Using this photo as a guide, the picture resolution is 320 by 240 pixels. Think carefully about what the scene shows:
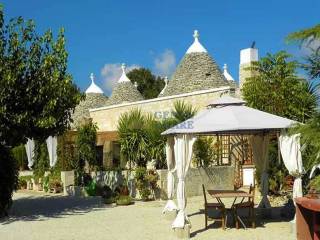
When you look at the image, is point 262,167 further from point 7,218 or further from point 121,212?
point 7,218

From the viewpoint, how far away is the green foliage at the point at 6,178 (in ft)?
48.6

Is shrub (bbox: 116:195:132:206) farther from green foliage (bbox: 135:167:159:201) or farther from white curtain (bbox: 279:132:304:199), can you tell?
white curtain (bbox: 279:132:304:199)

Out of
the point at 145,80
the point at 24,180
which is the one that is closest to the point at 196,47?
the point at 24,180

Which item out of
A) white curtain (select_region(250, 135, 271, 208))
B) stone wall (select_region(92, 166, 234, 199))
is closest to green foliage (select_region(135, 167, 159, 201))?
stone wall (select_region(92, 166, 234, 199))

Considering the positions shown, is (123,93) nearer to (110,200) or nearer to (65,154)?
(65,154)

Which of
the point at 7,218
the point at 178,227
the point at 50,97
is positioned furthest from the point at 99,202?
the point at 178,227

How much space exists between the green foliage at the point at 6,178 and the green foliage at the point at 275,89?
305 inches

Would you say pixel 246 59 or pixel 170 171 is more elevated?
pixel 246 59

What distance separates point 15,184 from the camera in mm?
15398

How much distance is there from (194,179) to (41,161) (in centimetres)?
895

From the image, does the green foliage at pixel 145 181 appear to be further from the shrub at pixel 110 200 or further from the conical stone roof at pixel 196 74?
the conical stone roof at pixel 196 74

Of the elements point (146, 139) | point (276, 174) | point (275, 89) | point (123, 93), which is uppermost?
point (123, 93)

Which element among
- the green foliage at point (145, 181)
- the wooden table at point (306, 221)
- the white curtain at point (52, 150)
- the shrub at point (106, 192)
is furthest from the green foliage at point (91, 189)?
the wooden table at point (306, 221)

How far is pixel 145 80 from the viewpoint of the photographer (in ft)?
192
